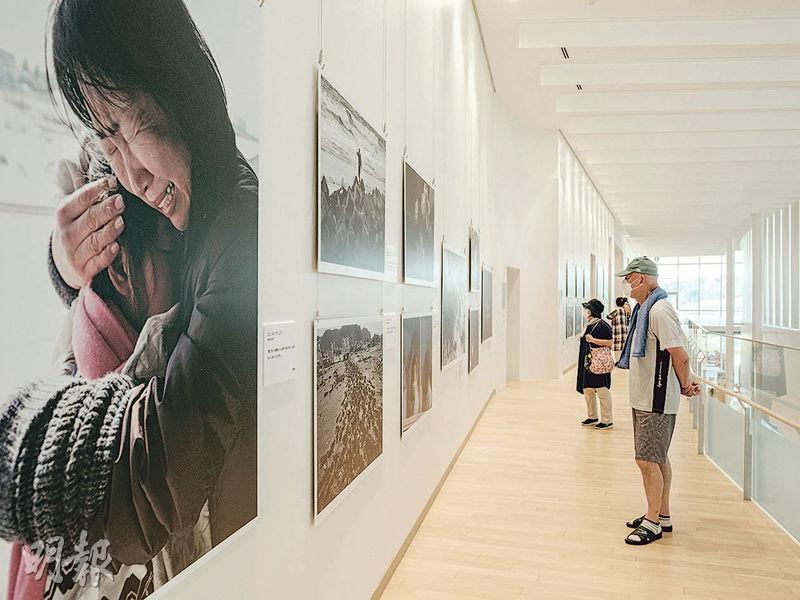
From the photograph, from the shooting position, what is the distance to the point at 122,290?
1562 mm

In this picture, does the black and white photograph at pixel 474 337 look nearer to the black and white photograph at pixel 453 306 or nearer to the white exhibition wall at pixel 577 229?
the black and white photograph at pixel 453 306

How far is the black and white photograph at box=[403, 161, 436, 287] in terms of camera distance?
475cm

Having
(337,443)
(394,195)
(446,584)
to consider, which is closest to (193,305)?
(337,443)

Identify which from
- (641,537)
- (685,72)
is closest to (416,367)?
(641,537)

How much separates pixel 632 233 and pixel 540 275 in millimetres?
24685

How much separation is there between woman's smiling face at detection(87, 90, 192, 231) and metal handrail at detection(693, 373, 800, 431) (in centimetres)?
560

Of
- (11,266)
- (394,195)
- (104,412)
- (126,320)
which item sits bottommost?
(104,412)

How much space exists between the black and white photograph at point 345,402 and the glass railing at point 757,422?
394 cm

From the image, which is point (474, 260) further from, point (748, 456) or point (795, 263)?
point (795, 263)

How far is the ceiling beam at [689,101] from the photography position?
12.5 metres

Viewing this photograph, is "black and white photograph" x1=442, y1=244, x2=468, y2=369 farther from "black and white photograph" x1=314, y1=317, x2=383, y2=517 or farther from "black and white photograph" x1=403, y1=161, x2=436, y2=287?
"black and white photograph" x1=314, y1=317, x2=383, y2=517

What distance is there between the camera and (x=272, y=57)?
2.49 m

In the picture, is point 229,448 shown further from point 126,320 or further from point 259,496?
point 126,320

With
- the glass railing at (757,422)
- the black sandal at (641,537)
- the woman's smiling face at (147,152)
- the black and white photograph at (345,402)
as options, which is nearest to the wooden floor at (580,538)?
the black sandal at (641,537)
